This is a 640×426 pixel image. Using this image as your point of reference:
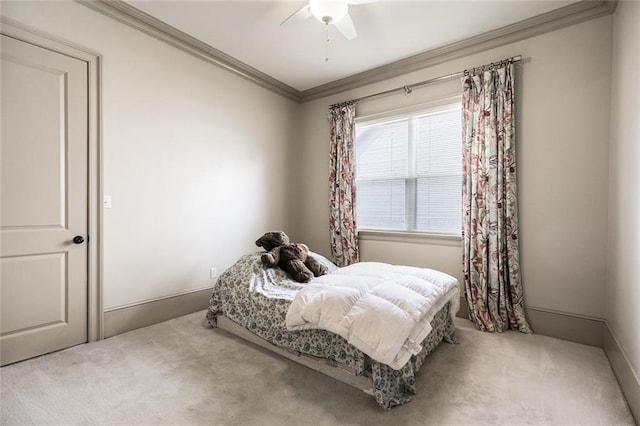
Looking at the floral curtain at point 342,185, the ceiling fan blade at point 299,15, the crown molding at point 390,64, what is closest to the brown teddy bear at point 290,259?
the floral curtain at point 342,185

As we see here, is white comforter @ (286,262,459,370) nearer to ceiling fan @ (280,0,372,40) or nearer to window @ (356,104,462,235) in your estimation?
window @ (356,104,462,235)

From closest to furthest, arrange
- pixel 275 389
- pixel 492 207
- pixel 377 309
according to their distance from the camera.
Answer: pixel 377 309 < pixel 275 389 < pixel 492 207

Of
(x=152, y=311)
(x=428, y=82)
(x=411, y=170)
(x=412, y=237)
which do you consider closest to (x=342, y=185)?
(x=411, y=170)

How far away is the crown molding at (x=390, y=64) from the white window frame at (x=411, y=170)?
449 mm

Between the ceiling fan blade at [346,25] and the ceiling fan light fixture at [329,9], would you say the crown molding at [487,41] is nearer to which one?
the ceiling fan blade at [346,25]

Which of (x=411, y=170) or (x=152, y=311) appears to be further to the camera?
(x=411, y=170)

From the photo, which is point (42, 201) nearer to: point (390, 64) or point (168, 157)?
point (168, 157)

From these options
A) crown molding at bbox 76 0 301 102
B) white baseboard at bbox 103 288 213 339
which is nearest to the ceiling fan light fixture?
crown molding at bbox 76 0 301 102

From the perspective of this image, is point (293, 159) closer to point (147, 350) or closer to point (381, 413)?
point (147, 350)

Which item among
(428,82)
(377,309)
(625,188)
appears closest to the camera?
(377,309)

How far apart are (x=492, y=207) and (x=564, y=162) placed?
687 mm

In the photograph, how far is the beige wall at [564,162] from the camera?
8.12ft

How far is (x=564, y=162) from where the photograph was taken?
8.59 feet

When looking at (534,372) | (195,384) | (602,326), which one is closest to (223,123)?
(195,384)
